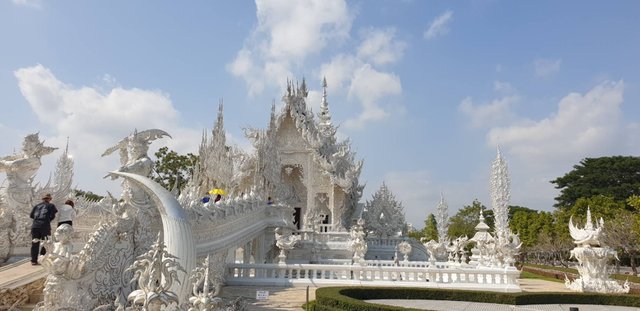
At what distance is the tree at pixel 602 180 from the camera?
44.2 metres

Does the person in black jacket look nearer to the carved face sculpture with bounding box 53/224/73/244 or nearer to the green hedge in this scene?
the carved face sculpture with bounding box 53/224/73/244

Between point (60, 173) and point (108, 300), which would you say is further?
point (60, 173)

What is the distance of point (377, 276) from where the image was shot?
1232cm

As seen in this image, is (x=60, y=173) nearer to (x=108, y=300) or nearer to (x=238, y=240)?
(x=238, y=240)

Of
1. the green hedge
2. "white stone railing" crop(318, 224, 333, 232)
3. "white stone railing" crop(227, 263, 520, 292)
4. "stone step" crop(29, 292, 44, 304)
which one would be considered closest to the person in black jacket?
"stone step" crop(29, 292, 44, 304)

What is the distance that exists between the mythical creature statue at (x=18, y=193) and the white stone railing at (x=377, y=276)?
4762mm

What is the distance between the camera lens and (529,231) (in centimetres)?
4166

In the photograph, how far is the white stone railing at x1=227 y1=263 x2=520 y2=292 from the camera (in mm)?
11789

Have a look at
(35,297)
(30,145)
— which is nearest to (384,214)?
(30,145)

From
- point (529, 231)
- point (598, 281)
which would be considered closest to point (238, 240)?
point (598, 281)

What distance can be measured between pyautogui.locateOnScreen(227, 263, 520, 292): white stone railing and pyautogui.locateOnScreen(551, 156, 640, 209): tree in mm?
37950

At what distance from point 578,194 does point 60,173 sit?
47.5 meters

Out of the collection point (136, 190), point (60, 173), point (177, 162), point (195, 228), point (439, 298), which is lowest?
point (439, 298)

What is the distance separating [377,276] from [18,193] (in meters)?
8.89
